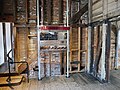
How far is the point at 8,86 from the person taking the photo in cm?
459

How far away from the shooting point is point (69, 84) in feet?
15.5

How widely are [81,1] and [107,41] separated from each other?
2447mm

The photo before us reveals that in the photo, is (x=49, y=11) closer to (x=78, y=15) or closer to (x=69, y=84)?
(x=78, y=15)

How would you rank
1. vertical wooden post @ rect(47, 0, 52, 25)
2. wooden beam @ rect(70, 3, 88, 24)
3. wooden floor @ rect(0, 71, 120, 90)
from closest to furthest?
wooden floor @ rect(0, 71, 120, 90)
wooden beam @ rect(70, 3, 88, 24)
vertical wooden post @ rect(47, 0, 52, 25)

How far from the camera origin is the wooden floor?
174 inches

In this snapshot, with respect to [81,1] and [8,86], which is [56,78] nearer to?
[8,86]

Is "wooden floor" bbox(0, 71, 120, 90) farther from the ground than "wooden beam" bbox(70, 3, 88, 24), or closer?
closer

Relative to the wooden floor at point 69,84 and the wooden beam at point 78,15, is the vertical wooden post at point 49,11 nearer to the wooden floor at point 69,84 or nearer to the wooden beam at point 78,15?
the wooden beam at point 78,15

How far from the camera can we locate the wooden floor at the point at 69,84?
441 centimetres

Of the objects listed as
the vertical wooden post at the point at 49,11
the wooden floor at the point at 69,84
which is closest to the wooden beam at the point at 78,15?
the vertical wooden post at the point at 49,11

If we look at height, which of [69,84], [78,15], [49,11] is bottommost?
[69,84]

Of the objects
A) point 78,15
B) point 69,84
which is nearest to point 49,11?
point 78,15

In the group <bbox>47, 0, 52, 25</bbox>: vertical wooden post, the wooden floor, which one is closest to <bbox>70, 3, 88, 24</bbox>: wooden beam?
<bbox>47, 0, 52, 25</bbox>: vertical wooden post

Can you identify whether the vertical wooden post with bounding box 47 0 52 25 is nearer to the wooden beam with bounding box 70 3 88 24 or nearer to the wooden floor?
the wooden beam with bounding box 70 3 88 24
